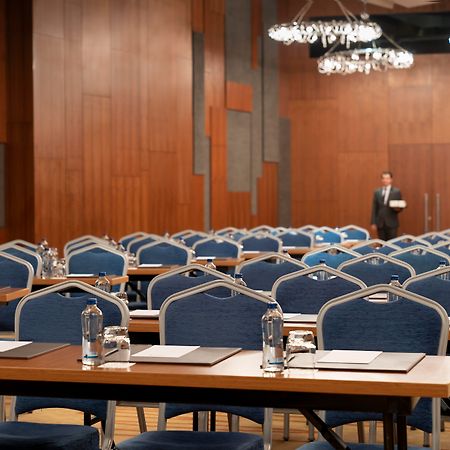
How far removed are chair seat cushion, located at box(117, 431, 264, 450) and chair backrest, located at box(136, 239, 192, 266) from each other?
6.10 metres

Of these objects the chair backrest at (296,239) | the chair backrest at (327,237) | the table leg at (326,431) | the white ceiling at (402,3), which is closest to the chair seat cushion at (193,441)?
the table leg at (326,431)

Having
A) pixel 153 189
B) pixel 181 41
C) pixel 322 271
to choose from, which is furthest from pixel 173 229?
pixel 322 271

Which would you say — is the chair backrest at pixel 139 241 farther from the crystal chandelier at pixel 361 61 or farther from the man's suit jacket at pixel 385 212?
the man's suit jacket at pixel 385 212

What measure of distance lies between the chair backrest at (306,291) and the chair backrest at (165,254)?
4356 millimetres

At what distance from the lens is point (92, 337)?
4.19 m

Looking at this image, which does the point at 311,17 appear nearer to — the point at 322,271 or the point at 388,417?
the point at 322,271

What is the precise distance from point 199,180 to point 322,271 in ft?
44.2

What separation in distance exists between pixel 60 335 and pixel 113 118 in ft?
39.3

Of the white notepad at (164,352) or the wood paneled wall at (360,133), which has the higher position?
the wood paneled wall at (360,133)

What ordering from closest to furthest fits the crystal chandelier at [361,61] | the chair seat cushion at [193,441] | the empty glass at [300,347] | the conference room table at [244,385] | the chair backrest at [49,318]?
the conference room table at [244,385]
the empty glass at [300,347]
the chair seat cushion at [193,441]
the chair backrest at [49,318]
the crystal chandelier at [361,61]

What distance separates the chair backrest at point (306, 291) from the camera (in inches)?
247

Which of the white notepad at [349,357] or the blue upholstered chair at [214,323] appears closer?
the white notepad at [349,357]

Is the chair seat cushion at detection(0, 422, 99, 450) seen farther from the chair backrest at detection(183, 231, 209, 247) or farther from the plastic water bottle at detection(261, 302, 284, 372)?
the chair backrest at detection(183, 231, 209, 247)

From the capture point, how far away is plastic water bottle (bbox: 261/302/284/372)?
3.94 metres
